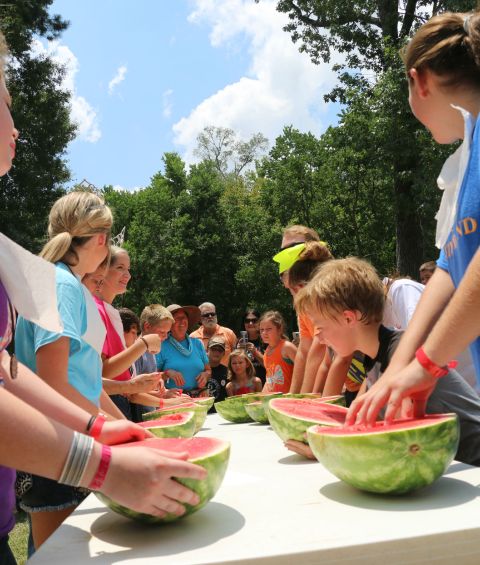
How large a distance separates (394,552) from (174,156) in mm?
34436

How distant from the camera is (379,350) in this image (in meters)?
2.35

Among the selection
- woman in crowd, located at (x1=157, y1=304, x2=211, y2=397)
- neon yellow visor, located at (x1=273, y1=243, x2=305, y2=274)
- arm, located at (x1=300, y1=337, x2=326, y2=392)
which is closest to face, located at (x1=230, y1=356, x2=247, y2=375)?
woman in crowd, located at (x1=157, y1=304, x2=211, y2=397)

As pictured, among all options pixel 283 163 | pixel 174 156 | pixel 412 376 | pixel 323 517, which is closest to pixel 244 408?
pixel 412 376

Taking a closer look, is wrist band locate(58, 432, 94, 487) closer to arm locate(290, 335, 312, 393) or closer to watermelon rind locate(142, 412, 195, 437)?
watermelon rind locate(142, 412, 195, 437)

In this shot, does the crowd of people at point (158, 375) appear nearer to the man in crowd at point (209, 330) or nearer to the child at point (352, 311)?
the child at point (352, 311)

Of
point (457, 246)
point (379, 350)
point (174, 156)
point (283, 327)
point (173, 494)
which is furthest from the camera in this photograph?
point (174, 156)

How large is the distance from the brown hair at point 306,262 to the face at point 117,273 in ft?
4.25

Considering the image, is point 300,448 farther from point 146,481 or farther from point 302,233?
point 302,233

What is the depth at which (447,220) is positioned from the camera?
2057 millimetres

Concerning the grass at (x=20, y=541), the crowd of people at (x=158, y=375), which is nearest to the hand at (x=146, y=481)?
the crowd of people at (x=158, y=375)

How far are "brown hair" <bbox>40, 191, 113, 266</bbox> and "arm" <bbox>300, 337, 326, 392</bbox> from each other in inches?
65.7

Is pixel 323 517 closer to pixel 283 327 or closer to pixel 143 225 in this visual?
pixel 283 327

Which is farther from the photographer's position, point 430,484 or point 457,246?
point 457,246

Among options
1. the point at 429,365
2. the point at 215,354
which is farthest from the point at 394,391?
the point at 215,354
